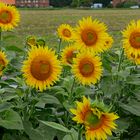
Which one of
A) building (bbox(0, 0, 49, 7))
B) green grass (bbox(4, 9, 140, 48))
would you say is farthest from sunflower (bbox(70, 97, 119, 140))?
building (bbox(0, 0, 49, 7))

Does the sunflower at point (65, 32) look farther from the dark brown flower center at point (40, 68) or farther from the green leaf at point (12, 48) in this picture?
the dark brown flower center at point (40, 68)

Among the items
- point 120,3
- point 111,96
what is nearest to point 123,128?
point 111,96

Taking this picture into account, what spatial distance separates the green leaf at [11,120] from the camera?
1.88 meters

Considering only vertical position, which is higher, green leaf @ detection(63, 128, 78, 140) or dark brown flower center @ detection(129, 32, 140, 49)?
dark brown flower center @ detection(129, 32, 140, 49)

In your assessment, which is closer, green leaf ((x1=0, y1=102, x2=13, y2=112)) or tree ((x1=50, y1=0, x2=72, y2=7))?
green leaf ((x1=0, y1=102, x2=13, y2=112))

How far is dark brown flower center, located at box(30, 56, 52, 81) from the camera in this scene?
1.97m

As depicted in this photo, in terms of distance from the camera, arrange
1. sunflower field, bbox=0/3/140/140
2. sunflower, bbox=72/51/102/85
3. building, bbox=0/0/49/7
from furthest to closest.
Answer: building, bbox=0/0/49/7
sunflower, bbox=72/51/102/85
sunflower field, bbox=0/3/140/140

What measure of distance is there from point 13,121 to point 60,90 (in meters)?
0.33

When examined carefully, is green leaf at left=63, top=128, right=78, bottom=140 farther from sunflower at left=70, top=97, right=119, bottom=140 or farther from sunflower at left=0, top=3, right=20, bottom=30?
sunflower at left=0, top=3, right=20, bottom=30

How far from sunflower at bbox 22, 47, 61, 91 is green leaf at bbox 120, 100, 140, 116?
397 mm

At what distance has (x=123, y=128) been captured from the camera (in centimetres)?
221

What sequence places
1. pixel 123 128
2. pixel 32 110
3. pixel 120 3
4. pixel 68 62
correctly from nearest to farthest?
pixel 32 110
pixel 123 128
pixel 68 62
pixel 120 3

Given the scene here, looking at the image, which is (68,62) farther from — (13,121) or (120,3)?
(120,3)

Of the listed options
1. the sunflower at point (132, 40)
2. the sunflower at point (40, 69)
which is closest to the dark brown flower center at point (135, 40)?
the sunflower at point (132, 40)
